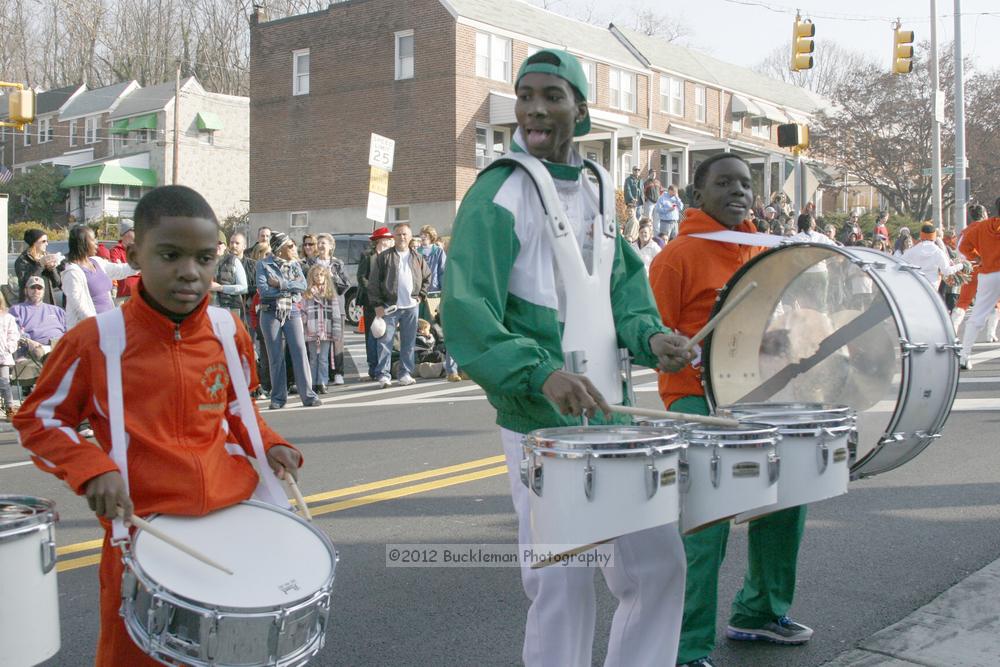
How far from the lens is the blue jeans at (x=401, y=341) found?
46.9 ft

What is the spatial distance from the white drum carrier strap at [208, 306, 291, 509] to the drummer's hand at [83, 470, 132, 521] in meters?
0.51

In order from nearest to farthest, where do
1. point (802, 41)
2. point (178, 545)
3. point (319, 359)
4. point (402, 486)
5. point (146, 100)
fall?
1. point (178, 545)
2. point (402, 486)
3. point (319, 359)
4. point (802, 41)
5. point (146, 100)

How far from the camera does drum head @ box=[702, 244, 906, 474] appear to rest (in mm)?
4172

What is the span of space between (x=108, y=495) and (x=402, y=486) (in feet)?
15.9

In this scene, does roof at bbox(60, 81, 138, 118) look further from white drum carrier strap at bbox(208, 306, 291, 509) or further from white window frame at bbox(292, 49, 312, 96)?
white drum carrier strap at bbox(208, 306, 291, 509)

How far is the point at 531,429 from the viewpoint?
3283 millimetres

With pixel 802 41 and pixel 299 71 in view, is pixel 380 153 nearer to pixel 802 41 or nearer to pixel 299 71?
pixel 802 41

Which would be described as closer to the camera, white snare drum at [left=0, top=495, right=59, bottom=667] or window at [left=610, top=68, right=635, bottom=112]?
white snare drum at [left=0, top=495, right=59, bottom=667]

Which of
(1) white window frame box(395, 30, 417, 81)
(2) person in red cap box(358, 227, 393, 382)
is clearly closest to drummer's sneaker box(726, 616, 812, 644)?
(2) person in red cap box(358, 227, 393, 382)

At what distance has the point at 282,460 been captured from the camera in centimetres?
329

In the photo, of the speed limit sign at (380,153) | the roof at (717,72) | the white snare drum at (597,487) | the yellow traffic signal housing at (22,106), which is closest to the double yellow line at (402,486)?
the white snare drum at (597,487)

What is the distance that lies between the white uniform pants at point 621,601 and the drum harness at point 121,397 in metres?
0.74

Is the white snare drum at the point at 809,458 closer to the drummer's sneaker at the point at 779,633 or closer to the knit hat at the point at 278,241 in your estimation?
the drummer's sneaker at the point at 779,633

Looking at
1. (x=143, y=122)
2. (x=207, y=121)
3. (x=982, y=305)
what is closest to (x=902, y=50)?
(x=982, y=305)
